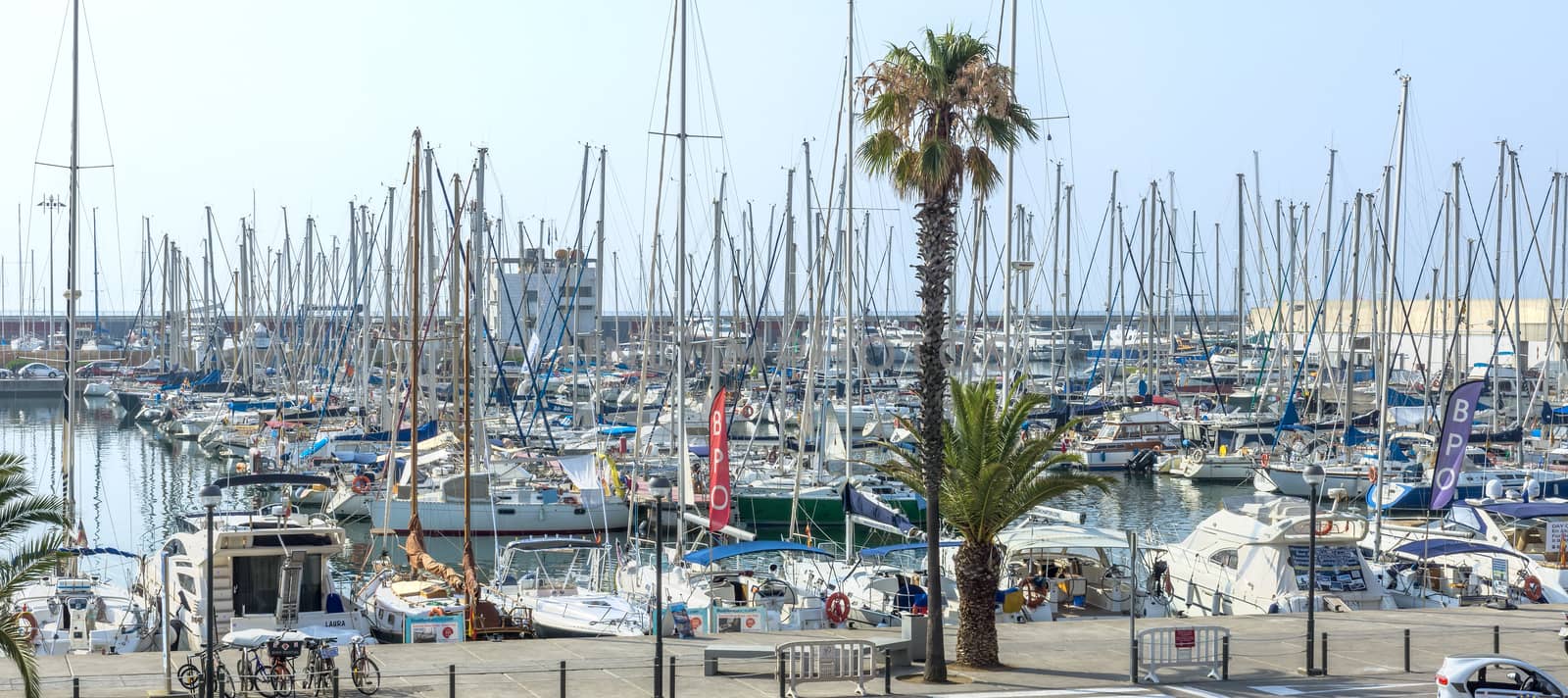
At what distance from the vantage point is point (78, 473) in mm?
68250

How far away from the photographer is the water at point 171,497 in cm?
4859

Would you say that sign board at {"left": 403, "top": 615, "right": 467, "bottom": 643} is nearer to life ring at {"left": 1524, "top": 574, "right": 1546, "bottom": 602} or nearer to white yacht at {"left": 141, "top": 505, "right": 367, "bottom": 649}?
Answer: white yacht at {"left": 141, "top": 505, "right": 367, "bottom": 649}

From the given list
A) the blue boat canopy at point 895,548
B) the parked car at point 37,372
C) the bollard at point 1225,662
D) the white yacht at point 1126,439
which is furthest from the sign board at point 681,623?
the parked car at point 37,372

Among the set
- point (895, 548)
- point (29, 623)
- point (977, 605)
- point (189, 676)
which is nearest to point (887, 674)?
point (977, 605)

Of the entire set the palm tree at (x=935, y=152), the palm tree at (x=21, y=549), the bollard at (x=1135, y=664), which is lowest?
the bollard at (x=1135, y=664)

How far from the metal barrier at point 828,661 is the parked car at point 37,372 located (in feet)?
349

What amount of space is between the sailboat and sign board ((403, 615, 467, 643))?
17.1 feet

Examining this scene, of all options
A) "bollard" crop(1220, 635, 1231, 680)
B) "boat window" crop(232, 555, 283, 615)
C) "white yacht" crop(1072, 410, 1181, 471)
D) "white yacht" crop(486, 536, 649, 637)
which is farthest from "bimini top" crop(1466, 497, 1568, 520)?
"boat window" crop(232, 555, 283, 615)

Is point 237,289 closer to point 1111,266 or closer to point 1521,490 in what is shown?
point 1111,266

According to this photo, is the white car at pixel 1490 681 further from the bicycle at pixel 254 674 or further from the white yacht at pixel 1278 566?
the bicycle at pixel 254 674

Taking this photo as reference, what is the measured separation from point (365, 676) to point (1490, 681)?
15.1 meters

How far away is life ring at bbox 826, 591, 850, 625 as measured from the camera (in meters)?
29.2

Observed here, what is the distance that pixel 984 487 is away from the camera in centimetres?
2444

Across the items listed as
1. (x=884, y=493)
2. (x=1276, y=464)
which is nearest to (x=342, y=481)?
(x=884, y=493)
